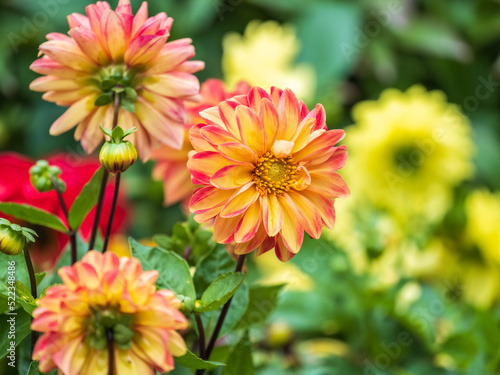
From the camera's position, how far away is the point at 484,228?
61 centimetres

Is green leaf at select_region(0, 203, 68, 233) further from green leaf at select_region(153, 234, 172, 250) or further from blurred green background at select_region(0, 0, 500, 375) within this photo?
blurred green background at select_region(0, 0, 500, 375)

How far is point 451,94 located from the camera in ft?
3.58

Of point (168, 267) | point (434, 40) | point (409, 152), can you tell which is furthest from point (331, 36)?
point (168, 267)

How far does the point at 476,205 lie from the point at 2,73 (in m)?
0.74

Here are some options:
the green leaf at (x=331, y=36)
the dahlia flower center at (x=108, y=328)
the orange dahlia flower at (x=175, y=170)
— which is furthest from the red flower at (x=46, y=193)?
the green leaf at (x=331, y=36)

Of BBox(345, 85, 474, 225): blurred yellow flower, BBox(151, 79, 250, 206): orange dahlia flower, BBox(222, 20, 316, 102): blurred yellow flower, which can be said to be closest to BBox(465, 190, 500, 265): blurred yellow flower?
→ BBox(345, 85, 474, 225): blurred yellow flower

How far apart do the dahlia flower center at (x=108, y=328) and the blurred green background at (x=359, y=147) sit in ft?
0.73

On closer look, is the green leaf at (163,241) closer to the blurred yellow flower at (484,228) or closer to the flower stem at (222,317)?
the flower stem at (222,317)

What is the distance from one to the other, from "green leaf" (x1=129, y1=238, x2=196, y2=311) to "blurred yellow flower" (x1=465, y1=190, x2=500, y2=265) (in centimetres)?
43

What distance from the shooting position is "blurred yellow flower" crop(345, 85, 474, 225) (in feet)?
2.46

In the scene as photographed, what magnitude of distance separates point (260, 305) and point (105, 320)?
131 millimetres

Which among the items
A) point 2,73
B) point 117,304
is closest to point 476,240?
point 117,304

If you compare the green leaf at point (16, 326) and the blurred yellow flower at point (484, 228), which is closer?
the green leaf at point (16, 326)

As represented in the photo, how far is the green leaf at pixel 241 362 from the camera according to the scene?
0.28 m
